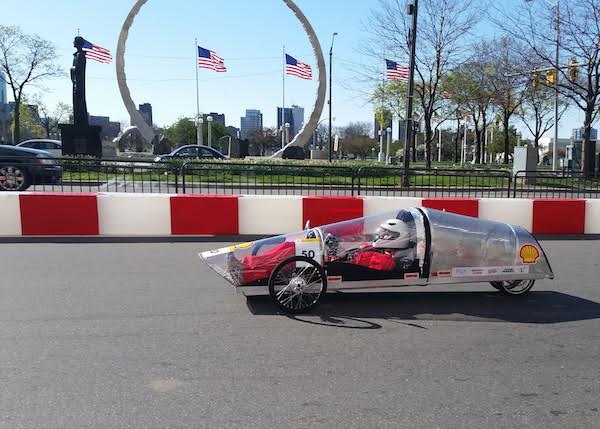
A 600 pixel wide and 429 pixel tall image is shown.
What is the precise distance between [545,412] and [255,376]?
1809mm

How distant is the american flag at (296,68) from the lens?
3462 cm

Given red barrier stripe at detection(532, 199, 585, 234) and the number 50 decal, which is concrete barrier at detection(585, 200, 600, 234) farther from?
the number 50 decal

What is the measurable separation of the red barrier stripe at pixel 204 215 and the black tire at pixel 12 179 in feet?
18.7

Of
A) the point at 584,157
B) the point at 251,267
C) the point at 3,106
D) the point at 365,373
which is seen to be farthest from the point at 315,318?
the point at 3,106

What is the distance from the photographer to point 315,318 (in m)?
5.04

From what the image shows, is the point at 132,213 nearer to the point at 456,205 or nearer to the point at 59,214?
the point at 59,214

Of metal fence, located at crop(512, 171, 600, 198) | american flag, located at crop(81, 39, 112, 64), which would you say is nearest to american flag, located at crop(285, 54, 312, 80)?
american flag, located at crop(81, 39, 112, 64)

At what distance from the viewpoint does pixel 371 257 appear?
530cm

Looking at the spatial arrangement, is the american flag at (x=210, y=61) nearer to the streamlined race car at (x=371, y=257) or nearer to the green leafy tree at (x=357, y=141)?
the streamlined race car at (x=371, y=257)

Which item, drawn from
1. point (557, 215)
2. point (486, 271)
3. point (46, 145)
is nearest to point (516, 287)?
point (486, 271)

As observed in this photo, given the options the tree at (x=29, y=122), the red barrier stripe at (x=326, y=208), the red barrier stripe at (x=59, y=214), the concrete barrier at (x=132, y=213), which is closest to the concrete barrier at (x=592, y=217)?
the red barrier stripe at (x=326, y=208)

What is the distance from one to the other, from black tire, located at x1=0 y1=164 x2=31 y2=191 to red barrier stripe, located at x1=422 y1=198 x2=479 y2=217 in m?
9.47

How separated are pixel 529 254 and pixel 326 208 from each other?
466 centimetres

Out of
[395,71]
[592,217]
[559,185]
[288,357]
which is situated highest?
[395,71]
